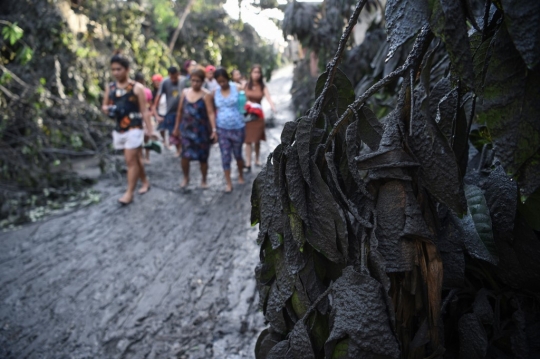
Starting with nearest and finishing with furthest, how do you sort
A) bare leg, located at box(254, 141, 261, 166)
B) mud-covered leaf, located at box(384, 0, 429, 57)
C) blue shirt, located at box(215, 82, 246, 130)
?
mud-covered leaf, located at box(384, 0, 429, 57), blue shirt, located at box(215, 82, 246, 130), bare leg, located at box(254, 141, 261, 166)

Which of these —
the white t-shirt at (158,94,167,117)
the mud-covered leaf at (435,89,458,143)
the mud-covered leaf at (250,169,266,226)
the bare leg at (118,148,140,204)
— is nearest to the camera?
the mud-covered leaf at (435,89,458,143)

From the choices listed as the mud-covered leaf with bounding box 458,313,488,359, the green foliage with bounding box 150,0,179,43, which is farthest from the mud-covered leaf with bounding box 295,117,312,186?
the green foliage with bounding box 150,0,179,43

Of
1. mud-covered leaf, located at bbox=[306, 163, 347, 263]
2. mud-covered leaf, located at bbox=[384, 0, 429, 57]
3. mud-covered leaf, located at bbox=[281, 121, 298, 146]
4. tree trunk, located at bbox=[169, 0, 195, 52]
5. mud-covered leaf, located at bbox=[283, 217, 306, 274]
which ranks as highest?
tree trunk, located at bbox=[169, 0, 195, 52]

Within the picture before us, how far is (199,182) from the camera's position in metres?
6.84

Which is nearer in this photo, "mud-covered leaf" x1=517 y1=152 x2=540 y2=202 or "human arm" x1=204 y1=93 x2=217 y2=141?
"mud-covered leaf" x1=517 y1=152 x2=540 y2=202

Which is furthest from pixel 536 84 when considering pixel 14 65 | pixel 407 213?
pixel 14 65

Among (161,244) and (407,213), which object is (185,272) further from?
(407,213)

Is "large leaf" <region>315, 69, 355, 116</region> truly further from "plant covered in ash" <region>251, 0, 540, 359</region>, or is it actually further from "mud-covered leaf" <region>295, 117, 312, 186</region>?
→ "mud-covered leaf" <region>295, 117, 312, 186</region>

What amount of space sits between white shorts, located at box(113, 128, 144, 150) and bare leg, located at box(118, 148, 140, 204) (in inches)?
2.7

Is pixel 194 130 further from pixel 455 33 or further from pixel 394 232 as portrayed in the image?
pixel 455 33

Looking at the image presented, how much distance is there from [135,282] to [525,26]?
3573 mm

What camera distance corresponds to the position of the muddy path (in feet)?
9.67

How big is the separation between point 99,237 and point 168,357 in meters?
2.44

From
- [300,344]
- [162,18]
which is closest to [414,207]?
[300,344]
